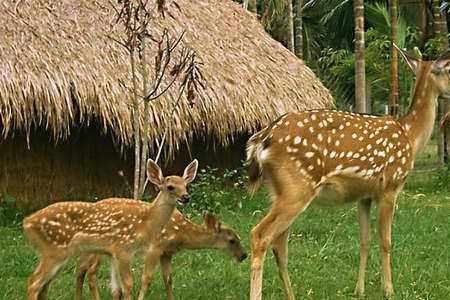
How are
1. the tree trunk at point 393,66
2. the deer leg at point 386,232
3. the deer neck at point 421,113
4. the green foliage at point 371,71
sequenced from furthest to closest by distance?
the green foliage at point 371,71 → the tree trunk at point 393,66 → the deer neck at point 421,113 → the deer leg at point 386,232

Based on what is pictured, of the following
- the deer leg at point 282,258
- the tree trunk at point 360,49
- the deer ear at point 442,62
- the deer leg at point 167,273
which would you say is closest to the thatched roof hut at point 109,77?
the tree trunk at point 360,49

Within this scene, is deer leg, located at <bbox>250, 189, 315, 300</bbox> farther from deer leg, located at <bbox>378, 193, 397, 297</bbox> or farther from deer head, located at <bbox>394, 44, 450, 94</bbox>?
deer head, located at <bbox>394, 44, 450, 94</bbox>

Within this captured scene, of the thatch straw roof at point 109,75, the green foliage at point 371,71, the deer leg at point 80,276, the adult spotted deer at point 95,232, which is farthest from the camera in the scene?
the green foliage at point 371,71

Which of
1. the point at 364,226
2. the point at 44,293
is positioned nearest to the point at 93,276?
the point at 44,293

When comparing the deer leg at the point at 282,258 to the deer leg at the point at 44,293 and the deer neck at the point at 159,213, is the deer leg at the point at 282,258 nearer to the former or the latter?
the deer neck at the point at 159,213

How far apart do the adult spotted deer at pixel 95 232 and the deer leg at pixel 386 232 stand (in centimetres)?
158

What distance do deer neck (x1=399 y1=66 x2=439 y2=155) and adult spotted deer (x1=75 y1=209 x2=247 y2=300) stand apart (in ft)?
5.59

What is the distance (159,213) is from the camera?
6676 mm

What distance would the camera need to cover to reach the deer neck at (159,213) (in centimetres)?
664

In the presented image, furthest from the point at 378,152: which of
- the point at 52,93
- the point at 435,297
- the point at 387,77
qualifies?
the point at 387,77

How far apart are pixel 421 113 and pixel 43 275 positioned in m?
Result: 3.36

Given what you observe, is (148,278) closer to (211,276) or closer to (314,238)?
(211,276)

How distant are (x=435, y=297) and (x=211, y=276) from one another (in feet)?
6.23

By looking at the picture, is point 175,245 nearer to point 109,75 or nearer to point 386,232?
point 386,232
